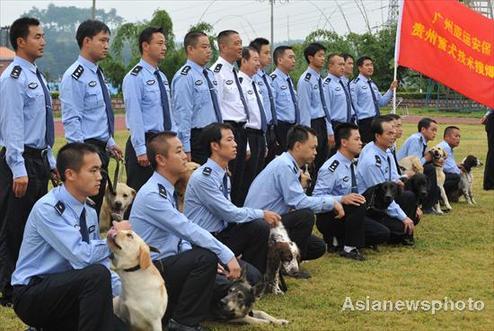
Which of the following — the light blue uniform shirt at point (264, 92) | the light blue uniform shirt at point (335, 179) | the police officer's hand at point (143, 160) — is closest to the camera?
the police officer's hand at point (143, 160)

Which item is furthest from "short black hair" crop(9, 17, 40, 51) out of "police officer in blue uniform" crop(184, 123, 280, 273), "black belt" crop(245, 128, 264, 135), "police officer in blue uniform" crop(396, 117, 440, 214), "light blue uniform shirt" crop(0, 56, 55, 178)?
"police officer in blue uniform" crop(396, 117, 440, 214)

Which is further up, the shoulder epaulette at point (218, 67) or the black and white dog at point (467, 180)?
the shoulder epaulette at point (218, 67)

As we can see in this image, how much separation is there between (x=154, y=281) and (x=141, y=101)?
274 cm

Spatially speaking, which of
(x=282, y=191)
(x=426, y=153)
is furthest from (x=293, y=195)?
(x=426, y=153)

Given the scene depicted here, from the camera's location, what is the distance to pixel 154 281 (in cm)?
395

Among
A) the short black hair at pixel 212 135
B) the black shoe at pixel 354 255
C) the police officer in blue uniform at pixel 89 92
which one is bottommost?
the black shoe at pixel 354 255

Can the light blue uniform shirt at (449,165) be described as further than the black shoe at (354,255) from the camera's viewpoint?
Yes

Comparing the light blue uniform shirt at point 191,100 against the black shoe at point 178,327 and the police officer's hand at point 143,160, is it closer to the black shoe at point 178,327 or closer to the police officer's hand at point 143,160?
the police officer's hand at point 143,160

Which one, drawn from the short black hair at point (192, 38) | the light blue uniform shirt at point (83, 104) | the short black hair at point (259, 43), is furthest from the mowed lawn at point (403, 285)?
the short black hair at point (259, 43)

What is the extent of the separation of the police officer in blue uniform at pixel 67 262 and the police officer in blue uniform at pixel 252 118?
3792 millimetres

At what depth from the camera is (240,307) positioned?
474 cm

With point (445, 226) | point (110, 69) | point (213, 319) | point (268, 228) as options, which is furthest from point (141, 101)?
point (110, 69)

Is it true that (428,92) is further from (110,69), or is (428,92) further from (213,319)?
(213,319)

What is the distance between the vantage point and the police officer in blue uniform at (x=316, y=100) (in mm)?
9156
